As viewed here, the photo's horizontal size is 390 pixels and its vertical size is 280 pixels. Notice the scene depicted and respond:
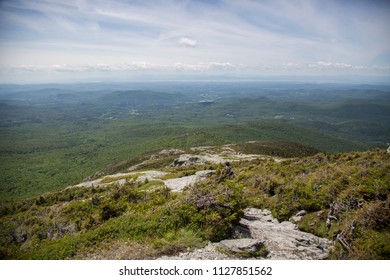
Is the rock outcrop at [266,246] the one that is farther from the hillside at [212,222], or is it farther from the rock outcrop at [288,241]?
the hillside at [212,222]

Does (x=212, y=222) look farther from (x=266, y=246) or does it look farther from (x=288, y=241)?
(x=288, y=241)

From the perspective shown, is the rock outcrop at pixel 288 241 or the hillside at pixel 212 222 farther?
the rock outcrop at pixel 288 241

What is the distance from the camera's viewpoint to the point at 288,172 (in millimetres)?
16359

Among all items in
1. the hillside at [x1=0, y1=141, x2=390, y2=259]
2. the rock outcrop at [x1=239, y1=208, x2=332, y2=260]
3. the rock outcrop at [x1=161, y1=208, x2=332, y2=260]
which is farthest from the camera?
the rock outcrop at [x1=239, y1=208, x2=332, y2=260]

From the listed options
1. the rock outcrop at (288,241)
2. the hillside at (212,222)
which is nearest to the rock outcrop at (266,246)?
the rock outcrop at (288,241)

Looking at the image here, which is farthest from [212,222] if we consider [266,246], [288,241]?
[288,241]

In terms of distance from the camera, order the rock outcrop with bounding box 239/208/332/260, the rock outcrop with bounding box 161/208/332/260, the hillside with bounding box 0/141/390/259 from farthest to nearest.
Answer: the rock outcrop with bounding box 239/208/332/260
the hillside with bounding box 0/141/390/259
the rock outcrop with bounding box 161/208/332/260

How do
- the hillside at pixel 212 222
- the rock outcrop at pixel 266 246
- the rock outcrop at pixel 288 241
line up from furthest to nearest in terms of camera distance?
the rock outcrop at pixel 288 241 < the hillside at pixel 212 222 < the rock outcrop at pixel 266 246

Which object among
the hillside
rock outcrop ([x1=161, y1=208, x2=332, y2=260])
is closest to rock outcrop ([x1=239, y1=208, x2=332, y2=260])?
rock outcrop ([x1=161, y1=208, x2=332, y2=260])

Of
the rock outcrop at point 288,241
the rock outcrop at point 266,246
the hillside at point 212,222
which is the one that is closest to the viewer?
the rock outcrop at point 266,246

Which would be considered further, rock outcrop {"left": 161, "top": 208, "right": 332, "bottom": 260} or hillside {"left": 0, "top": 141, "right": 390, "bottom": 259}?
hillside {"left": 0, "top": 141, "right": 390, "bottom": 259}

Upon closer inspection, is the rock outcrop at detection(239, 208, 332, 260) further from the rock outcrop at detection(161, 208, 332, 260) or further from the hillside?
the hillside

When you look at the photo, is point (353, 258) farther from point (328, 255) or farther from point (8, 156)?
point (8, 156)
